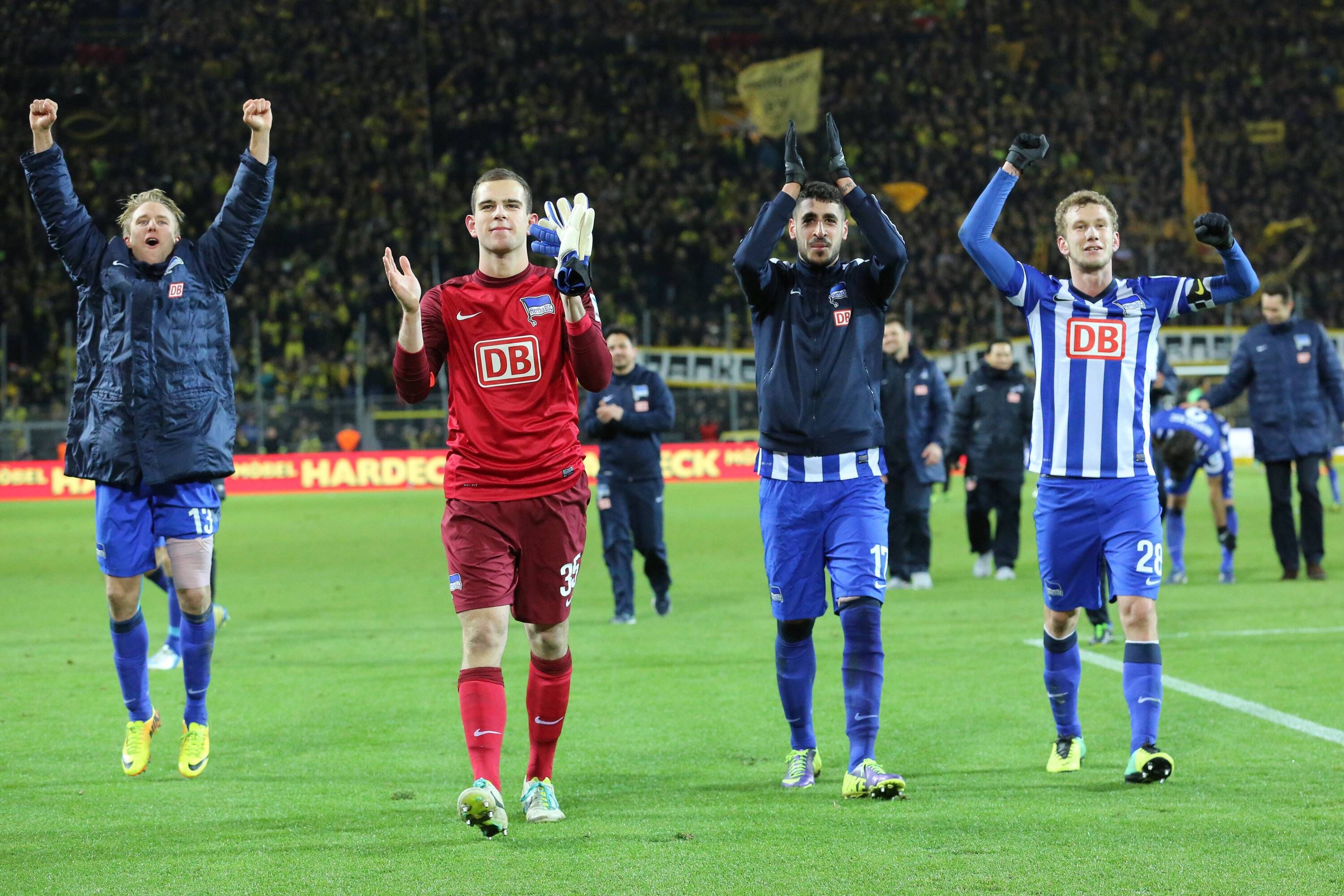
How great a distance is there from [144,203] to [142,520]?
1.30 m

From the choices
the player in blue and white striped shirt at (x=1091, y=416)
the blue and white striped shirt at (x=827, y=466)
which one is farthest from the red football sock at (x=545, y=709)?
the player in blue and white striped shirt at (x=1091, y=416)

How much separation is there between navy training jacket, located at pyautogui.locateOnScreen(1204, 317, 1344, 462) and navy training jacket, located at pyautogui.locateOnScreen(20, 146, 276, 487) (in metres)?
8.29

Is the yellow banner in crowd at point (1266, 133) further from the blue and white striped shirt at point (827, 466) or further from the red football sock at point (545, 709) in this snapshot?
the red football sock at point (545, 709)

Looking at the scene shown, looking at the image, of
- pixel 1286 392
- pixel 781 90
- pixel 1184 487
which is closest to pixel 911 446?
pixel 1184 487

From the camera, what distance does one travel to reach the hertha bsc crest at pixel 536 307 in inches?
194

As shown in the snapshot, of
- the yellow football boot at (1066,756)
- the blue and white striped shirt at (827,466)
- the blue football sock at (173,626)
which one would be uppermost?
the blue and white striped shirt at (827,466)

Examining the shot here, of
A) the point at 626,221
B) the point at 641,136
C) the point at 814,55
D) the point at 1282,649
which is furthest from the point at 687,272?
the point at 1282,649

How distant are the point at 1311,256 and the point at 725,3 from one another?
62.8 ft

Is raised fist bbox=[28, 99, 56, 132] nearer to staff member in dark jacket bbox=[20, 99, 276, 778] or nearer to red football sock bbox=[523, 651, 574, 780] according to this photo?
staff member in dark jacket bbox=[20, 99, 276, 778]

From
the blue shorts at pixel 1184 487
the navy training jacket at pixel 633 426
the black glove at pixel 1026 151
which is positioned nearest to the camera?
the black glove at pixel 1026 151

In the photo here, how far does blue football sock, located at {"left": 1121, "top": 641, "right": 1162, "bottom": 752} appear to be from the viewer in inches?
209

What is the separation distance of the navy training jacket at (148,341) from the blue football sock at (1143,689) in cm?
355

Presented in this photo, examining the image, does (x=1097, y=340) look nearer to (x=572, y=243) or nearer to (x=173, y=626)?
(x=572, y=243)

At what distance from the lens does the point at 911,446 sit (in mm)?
12094
